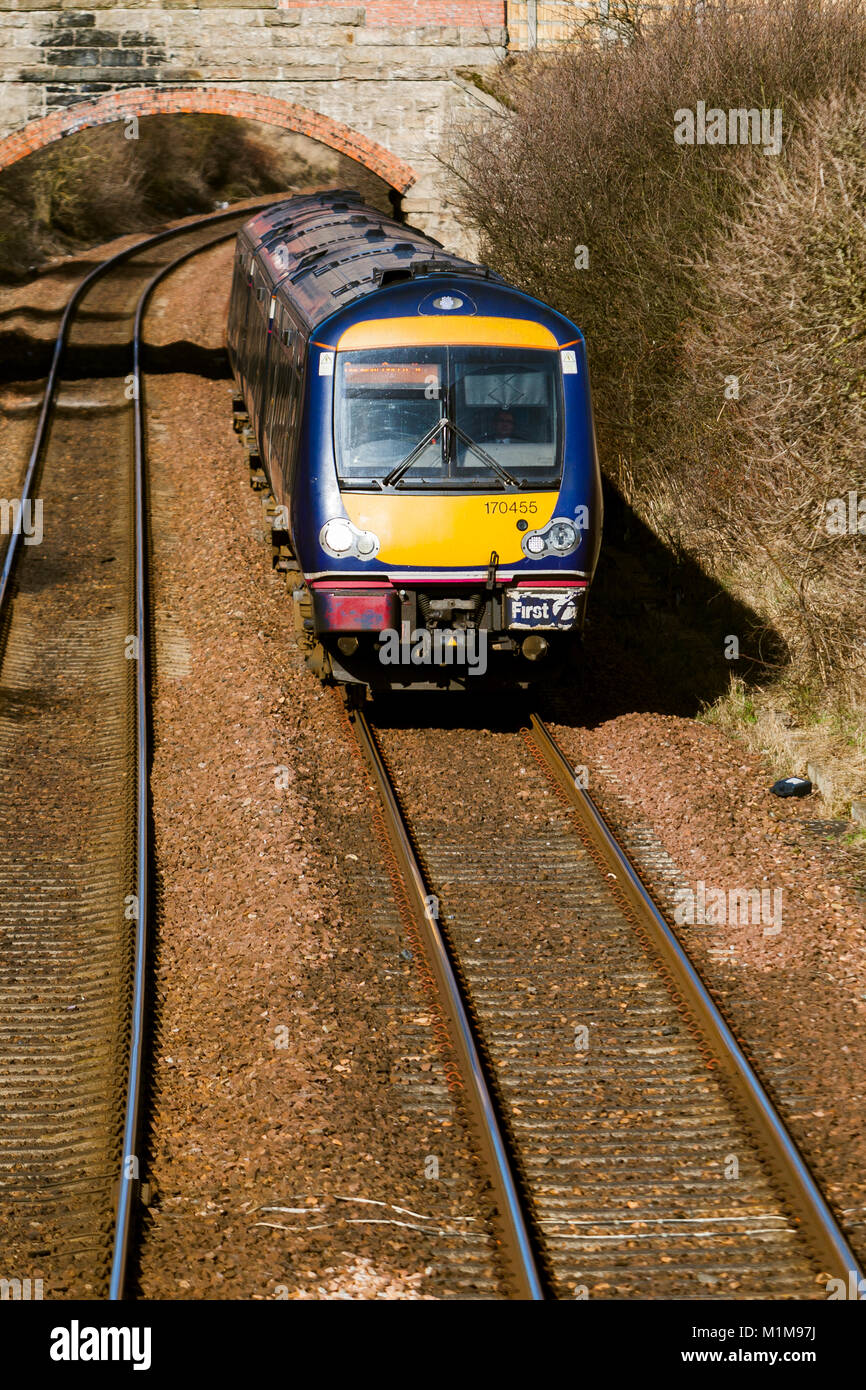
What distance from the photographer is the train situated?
10578 millimetres

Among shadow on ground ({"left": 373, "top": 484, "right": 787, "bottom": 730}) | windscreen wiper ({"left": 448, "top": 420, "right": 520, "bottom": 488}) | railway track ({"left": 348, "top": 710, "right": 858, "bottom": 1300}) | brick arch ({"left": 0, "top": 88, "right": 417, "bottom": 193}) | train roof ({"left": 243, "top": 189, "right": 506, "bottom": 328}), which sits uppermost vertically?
brick arch ({"left": 0, "top": 88, "right": 417, "bottom": 193})

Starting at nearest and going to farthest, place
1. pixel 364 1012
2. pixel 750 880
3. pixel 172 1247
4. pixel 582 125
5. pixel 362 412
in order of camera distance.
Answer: pixel 172 1247
pixel 364 1012
pixel 750 880
pixel 362 412
pixel 582 125

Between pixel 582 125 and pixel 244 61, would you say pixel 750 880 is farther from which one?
pixel 244 61

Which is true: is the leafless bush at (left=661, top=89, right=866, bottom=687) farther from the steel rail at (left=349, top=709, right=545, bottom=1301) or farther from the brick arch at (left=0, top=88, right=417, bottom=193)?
the brick arch at (left=0, top=88, right=417, bottom=193)

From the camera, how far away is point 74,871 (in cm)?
970

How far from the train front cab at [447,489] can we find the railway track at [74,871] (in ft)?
7.72

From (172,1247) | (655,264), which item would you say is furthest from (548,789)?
(655,264)

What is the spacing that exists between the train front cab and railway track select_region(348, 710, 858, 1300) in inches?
46.9

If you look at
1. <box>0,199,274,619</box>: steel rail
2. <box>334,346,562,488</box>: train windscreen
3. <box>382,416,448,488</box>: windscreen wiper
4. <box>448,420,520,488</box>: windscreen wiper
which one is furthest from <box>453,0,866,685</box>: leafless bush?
<box>0,199,274,619</box>: steel rail

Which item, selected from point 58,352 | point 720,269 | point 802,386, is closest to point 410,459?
point 802,386

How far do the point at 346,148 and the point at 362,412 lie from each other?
15573mm

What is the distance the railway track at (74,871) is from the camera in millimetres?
6570
